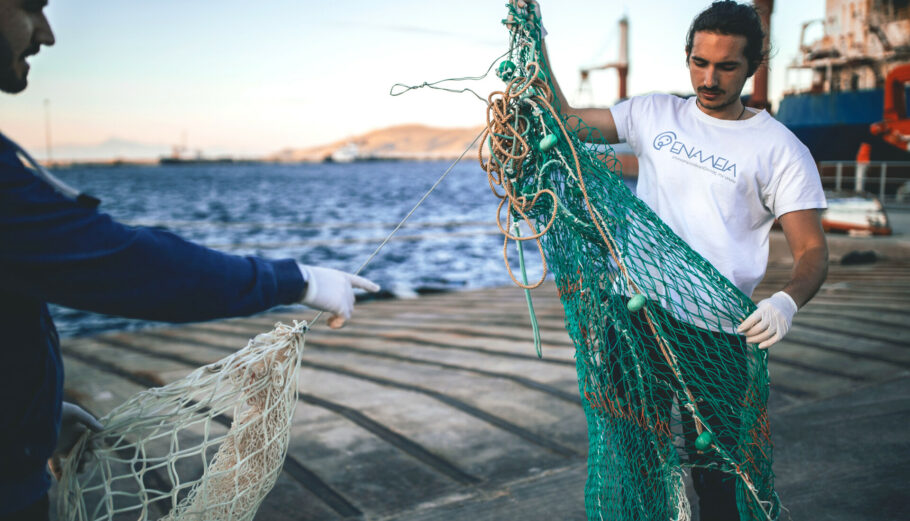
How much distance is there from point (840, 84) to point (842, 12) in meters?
3.97

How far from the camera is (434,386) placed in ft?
12.6

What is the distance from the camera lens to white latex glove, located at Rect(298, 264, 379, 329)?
149 centimetres

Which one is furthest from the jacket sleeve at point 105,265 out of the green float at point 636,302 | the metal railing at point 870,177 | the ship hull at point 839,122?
the ship hull at point 839,122

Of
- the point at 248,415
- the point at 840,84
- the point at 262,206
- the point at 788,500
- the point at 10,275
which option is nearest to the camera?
the point at 10,275

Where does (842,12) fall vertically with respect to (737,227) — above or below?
above

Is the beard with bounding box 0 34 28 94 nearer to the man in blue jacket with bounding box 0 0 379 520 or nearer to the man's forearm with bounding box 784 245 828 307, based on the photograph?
the man in blue jacket with bounding box 0 0 379 520

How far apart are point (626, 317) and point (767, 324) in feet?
1.25

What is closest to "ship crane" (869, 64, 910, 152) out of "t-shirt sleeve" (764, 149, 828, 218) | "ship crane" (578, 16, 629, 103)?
"t-shirt sleeve" (764, 149, 828, 218)

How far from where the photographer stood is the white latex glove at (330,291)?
4.89 ft

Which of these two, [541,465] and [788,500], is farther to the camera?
[541,465]

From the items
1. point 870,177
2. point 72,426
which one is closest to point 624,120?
point 72,426

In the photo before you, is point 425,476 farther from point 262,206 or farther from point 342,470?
point 262,206

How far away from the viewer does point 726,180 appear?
6.11 ft

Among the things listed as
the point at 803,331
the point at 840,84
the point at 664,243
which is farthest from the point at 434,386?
the point at 840,84
